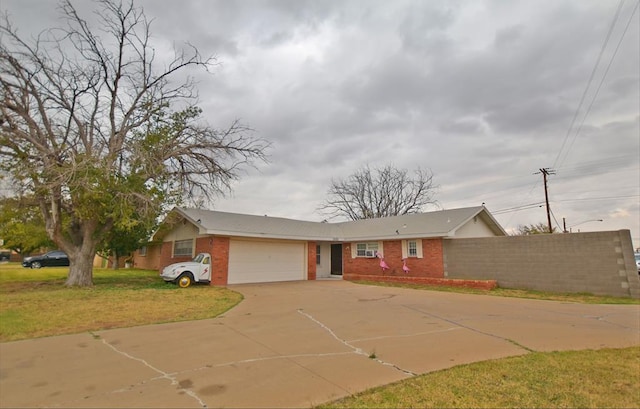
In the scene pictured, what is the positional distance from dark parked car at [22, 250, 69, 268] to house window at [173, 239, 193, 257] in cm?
1300

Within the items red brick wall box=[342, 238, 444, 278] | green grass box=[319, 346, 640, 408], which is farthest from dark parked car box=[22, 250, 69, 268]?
green grass box=[319, 346, 640, 408]

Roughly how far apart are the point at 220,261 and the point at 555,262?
46.5 ft

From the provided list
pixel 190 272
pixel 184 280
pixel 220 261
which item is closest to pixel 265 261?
pixel 220 261

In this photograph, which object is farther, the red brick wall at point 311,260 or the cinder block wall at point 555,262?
the red brick wall at point 311,260

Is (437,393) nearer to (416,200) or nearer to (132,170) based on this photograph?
(132,170)

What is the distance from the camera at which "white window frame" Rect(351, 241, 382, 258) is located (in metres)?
20.4

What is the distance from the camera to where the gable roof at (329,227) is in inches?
669

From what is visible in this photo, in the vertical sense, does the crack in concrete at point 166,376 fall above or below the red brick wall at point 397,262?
below

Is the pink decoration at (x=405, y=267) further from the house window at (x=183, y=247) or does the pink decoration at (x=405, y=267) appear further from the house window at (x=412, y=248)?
the house window at (x=183, y=247)

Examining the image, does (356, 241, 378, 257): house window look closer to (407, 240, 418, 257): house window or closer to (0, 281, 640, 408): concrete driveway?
(407, 240, 418, 257): house window

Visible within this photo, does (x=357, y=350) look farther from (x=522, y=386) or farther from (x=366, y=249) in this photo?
(x=366, y=249)

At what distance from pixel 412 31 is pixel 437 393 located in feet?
31.4

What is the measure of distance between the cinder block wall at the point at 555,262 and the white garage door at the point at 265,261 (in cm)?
817

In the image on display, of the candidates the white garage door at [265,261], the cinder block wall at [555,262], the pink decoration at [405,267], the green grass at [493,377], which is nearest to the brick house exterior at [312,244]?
the white garage door at [265,261]
